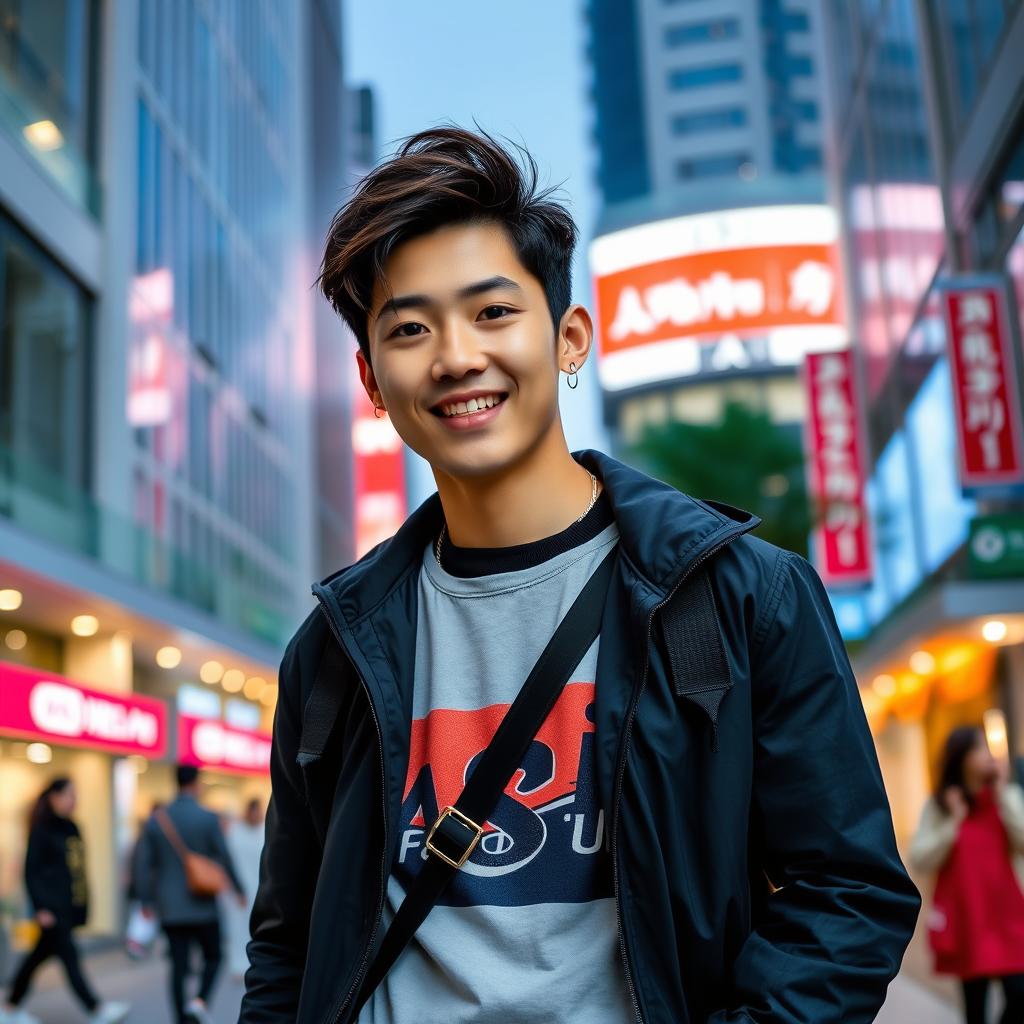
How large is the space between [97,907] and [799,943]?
59.9ft

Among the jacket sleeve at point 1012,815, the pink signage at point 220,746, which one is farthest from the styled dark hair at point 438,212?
the pink signage at point 220,746

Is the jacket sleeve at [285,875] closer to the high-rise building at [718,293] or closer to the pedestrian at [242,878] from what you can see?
the pedestrian at [242,878]

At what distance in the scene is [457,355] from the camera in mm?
1931

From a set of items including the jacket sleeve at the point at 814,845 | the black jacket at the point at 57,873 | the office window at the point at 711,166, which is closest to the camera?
the jacket sleeve at the point at 814,845

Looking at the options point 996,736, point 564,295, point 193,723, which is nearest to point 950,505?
point 996,736

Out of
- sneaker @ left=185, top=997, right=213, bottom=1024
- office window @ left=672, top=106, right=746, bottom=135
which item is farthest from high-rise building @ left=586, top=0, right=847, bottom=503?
sneaker @ left=185, top=997, right=213, bottom=1024

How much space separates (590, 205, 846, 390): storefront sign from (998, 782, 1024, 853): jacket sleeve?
50.8 metres

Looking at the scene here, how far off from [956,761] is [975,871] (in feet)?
1.65

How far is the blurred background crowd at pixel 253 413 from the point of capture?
14.4 metres

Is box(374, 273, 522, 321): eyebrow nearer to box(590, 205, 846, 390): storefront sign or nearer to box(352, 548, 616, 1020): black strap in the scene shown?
box(352, 548, 616, 1020): black strap

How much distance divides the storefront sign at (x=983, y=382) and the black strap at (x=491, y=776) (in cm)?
1278

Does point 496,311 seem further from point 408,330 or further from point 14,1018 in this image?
point 14,1018

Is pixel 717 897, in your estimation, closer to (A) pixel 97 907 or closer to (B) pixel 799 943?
(B) pixel 799 943

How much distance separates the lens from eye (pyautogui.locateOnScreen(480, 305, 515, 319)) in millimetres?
1974
